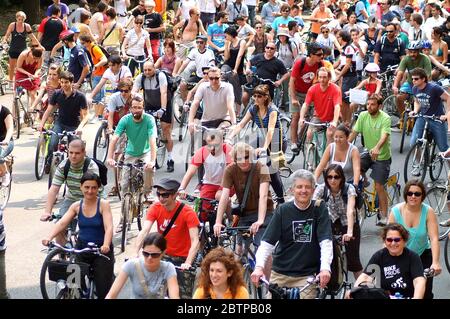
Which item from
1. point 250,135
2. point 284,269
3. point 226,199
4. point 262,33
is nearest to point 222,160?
point 226,199

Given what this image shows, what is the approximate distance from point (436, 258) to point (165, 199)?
2539 millimetres

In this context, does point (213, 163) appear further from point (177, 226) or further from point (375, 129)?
point (375, 129)

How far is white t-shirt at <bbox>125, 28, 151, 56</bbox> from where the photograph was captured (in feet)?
79.0

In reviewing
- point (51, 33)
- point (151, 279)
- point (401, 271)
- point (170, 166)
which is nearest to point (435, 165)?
point (170, 166)

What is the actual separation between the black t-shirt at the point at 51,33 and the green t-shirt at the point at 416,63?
839 centimetres

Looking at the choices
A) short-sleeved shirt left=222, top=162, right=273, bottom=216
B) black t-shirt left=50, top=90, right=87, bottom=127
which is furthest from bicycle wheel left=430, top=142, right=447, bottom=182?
short-sleeved shirt left=222, top=162, right=273, bottom=216

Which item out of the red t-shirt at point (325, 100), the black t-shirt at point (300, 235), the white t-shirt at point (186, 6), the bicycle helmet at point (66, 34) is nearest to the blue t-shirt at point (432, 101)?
the red t-shirt at point (325, 100)

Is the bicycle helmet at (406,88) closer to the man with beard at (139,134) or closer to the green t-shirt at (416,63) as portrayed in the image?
the green t-shirt at (416,63)

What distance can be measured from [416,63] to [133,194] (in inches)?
258

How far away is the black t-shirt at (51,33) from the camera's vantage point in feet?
82.7

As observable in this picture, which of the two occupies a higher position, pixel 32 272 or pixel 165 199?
pixel 165 199

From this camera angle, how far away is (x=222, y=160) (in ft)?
44.3

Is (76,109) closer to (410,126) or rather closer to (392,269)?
(410,126)

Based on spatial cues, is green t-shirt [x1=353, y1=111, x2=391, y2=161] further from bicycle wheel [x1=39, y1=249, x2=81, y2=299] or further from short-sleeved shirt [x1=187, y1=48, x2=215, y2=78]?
short-sleeved shirt [x1=187, y1=48, x2=215, y2=78]
